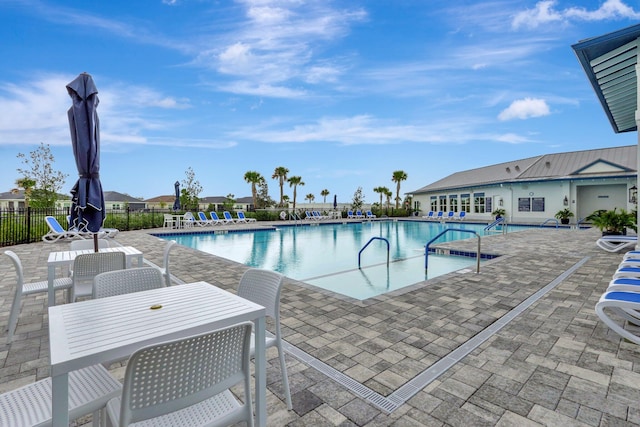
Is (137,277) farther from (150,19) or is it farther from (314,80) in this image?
(314,80)

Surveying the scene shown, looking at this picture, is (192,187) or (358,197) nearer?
(192,187)

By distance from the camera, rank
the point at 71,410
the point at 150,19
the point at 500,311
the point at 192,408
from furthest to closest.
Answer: the point at 150,19, the point at 500,311, the point at 192,408, the point at 71,410

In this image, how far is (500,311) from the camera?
3633 millimetres

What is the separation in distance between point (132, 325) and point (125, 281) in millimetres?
963

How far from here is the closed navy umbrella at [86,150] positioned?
158 inches

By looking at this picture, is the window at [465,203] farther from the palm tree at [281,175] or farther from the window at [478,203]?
the palm tree at [281,175]

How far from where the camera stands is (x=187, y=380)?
118cm

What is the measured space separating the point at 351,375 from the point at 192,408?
4.20 feet

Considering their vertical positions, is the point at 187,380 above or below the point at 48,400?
above

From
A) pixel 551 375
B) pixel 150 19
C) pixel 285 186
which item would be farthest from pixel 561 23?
pixel 285 186

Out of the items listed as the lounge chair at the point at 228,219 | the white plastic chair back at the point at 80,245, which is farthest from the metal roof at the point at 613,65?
the lounge chair at the point at 228,219

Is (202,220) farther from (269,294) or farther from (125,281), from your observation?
(269,294)

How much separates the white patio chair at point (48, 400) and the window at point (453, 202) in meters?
26.7

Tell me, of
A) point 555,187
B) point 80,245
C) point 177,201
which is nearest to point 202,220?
point 177,201
